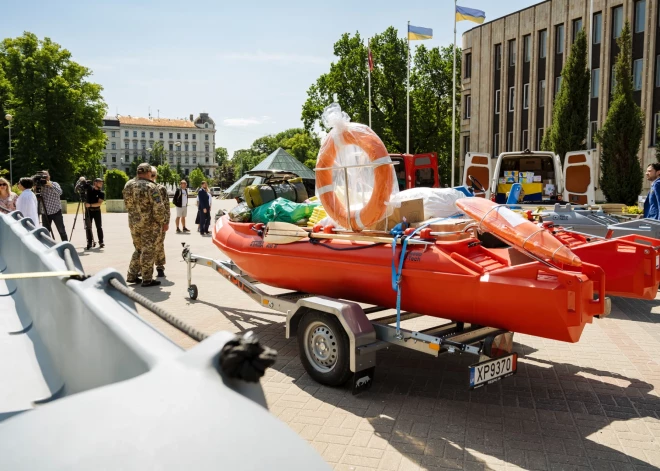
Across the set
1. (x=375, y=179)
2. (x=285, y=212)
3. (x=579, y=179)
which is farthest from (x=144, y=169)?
(x=579, y=179)

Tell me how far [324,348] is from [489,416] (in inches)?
61.7

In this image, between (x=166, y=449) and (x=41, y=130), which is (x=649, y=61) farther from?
(x=41, y=130)

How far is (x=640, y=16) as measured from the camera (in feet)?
107

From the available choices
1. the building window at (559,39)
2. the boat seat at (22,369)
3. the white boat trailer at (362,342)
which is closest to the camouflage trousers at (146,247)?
the white boat trailer at (362,342)

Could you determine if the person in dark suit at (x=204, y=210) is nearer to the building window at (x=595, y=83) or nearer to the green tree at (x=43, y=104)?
the building window at (x=595, y=83)

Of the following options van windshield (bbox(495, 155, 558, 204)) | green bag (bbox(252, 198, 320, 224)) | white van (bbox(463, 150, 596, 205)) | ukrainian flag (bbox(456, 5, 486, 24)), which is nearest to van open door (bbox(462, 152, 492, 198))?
white van (bbox(463, 150, 596, 205))

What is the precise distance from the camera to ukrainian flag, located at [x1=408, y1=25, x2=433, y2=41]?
95.3 feet

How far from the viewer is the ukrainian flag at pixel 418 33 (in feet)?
95.3

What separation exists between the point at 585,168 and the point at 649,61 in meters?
24.4

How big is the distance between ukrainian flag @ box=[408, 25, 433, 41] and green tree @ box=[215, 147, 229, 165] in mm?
151795

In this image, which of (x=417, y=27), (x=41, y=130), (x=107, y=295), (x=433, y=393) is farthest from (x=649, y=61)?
(x=41, y=130)

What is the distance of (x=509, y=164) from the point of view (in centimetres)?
1333

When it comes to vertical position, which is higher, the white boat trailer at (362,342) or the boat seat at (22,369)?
the boat seat at (22,369)

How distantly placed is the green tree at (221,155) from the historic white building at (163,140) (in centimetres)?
619
